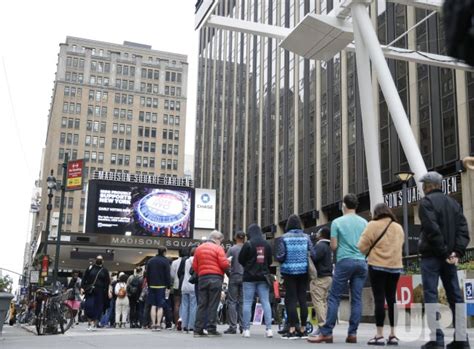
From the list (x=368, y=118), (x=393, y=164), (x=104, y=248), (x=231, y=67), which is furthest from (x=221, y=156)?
(x=368, y=118)

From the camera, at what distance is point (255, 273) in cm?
998

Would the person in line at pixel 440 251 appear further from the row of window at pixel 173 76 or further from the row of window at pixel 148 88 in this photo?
the row of window at pixel 173 76

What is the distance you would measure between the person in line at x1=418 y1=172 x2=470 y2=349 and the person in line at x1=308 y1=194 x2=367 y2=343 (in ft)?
5.42

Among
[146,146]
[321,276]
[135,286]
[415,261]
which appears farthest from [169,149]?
[321,276]

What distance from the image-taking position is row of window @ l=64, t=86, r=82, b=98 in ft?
440

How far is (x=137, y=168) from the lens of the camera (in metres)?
135

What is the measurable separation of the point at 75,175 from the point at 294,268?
25070mm

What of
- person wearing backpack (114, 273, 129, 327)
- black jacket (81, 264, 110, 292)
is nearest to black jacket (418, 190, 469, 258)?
black jacket (81, 264, 110, 292)

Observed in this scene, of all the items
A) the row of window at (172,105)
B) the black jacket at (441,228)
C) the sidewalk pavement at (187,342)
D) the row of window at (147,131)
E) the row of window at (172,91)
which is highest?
the row of window at (172,91)

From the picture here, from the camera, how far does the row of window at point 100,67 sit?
138m

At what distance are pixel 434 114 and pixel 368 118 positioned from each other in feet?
44.6

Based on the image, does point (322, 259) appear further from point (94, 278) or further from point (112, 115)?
point (112, 115)

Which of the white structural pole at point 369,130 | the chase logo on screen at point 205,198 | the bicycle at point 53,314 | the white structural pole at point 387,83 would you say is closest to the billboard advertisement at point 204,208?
the chase logo on screen at point 205,198

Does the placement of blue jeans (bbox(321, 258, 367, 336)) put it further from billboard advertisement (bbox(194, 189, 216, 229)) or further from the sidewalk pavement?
billboard advertisement (bbox(194, 189, 216, 229))
